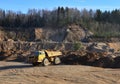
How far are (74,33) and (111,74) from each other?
196 ft

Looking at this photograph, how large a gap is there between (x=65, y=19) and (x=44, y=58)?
206 ft

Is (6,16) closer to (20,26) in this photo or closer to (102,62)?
(20,26)

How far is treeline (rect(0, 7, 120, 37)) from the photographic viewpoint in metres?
91.4

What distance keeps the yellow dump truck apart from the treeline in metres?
53.6

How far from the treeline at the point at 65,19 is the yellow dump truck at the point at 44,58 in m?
53.6

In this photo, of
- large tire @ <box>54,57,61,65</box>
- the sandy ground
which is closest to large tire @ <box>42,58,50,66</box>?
large tire @ <box>54,57,61,65</box>

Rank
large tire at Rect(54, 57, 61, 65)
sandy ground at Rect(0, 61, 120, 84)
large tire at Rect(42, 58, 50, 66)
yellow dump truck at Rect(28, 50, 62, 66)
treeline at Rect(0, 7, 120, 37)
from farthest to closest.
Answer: treeline at Rect(0, 7, 120, 37)
large tire at Rect(54, 57, 61, 65)
large tire at Rect(42, 58, 50, 66)
yellow dump truck at Rect(28, 50, 62, 66)
sandy ground at Rect(0, 61, 120, 84)

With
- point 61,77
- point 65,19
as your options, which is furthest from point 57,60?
point 65,19

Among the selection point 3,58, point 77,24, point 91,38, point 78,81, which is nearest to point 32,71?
point 78,81

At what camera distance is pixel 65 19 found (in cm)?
9450

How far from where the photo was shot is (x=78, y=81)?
75.2 feet

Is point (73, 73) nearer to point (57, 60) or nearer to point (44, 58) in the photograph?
point (44, 58)

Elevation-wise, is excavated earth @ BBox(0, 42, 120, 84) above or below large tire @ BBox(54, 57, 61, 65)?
below

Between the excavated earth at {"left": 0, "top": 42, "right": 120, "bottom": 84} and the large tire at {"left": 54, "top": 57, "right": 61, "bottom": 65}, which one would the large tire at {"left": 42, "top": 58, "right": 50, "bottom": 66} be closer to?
the large tire at {"left": 54, "top": 57, "right": 61, "bottom": 65}
